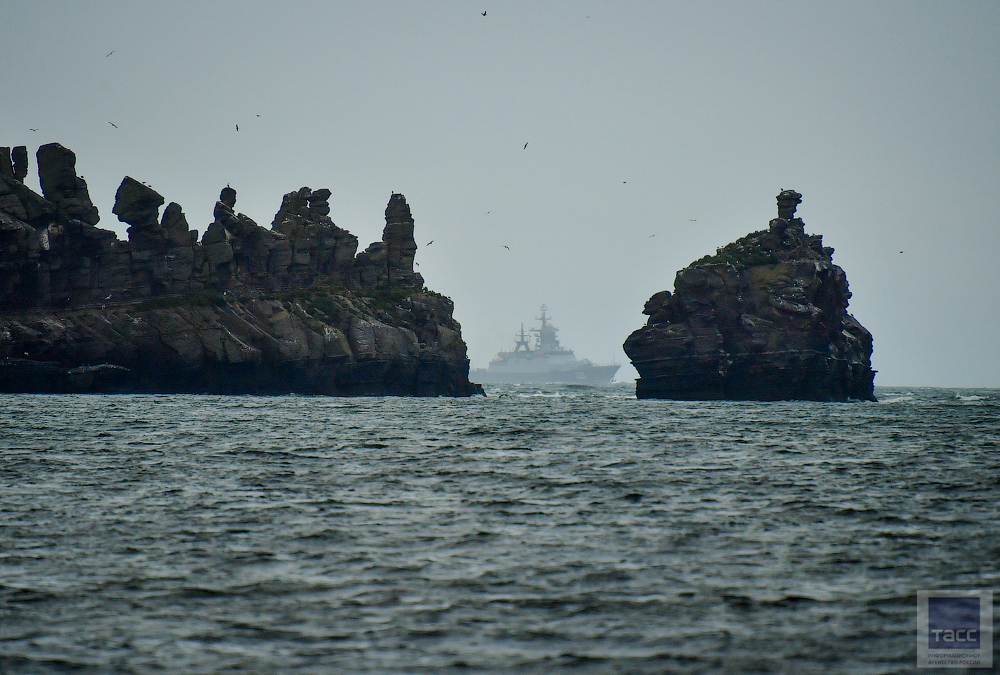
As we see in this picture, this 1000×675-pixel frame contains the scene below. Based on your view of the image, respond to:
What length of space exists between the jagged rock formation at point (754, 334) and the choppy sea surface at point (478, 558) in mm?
62963

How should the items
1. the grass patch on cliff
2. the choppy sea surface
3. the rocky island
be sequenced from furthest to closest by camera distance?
the grass patch on cliff → the rocky island → the choppy sea surface

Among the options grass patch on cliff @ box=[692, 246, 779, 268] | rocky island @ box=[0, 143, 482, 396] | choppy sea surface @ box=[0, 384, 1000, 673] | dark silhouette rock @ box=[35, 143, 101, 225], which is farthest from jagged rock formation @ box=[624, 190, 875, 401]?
choppy sea surface @ box=[0, 384, 1000, 673]

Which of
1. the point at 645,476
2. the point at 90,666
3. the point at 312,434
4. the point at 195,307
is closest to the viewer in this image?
the point at 90,666

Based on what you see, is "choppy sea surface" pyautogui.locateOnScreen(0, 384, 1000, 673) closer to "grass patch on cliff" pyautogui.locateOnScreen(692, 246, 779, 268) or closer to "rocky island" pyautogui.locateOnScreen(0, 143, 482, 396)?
"rocky island" pyautogui.locateOnScreen(0, 143, 482, 396)

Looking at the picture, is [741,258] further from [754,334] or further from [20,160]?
[20,160]

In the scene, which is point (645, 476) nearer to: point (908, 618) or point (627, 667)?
point (908, 618)

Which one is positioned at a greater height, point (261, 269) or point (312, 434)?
point (261, 269)

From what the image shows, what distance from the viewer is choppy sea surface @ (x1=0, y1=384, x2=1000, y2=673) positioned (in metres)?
9.84

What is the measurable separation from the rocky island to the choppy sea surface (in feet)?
191

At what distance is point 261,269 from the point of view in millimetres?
106750

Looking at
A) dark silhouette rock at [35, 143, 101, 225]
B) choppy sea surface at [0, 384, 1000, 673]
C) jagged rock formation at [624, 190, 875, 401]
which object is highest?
dark silhouette rock at [35, 143, 101, 225]

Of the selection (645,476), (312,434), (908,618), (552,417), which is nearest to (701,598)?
(908,618)

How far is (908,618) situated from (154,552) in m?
11.2

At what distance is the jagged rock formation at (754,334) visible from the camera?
91312 mm
